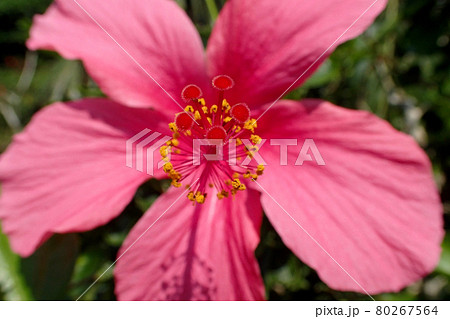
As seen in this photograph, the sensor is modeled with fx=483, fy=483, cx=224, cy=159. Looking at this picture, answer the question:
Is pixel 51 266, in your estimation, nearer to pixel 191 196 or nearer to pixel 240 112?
pixel 191 196

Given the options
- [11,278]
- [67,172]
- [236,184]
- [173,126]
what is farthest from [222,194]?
[11,278]

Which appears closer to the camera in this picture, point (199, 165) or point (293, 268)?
point (199, 165)

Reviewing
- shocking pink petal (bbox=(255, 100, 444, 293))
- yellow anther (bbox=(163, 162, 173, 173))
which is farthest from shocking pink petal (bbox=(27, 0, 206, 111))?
shocking pink petal (bbox=(255, 100, 444, 293))

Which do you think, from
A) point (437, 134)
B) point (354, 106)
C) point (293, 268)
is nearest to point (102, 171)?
point (293, 268)

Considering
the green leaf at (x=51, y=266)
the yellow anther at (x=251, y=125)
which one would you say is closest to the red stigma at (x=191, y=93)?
the yellow anther at (x=251, y=125)

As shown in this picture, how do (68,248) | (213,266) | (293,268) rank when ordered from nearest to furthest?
1. (213,266)
2. (68,248)
3. (293,268)

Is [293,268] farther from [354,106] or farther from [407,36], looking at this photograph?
[407,36]

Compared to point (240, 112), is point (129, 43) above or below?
above
